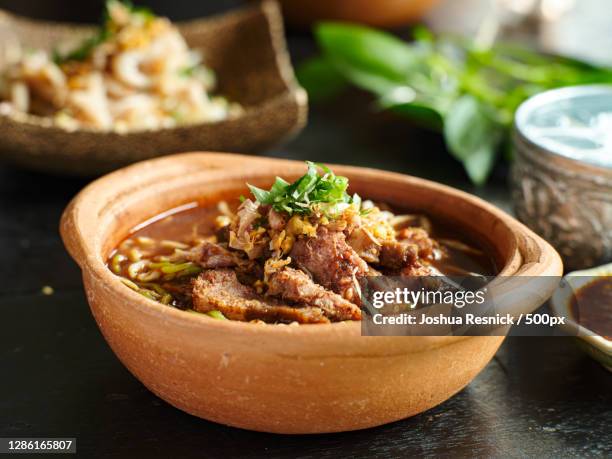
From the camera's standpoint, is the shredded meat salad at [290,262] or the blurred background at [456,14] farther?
the blurred background at [456,14]

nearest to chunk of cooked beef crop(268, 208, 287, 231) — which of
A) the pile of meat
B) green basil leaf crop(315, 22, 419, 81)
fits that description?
the pile of meat

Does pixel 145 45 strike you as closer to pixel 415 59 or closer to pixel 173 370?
pixel 415 59

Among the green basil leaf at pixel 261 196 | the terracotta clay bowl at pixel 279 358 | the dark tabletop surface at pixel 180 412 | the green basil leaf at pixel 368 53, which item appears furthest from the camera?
the green basil leaf at pixel 368 53

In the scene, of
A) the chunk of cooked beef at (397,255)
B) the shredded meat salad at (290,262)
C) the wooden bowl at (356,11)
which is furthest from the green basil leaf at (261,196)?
the wooden bowl at (356,11)

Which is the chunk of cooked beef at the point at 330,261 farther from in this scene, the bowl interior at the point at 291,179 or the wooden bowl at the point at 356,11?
the wooden bowl at the point at 356,11

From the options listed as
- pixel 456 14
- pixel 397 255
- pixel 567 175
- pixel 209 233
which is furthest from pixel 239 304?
pixel 456 14
